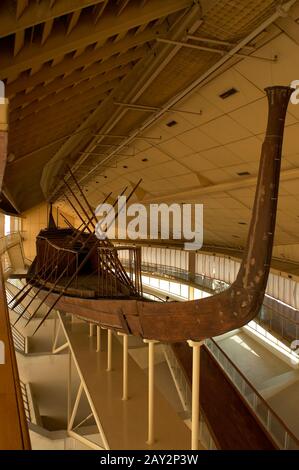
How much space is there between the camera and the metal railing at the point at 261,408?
537cm

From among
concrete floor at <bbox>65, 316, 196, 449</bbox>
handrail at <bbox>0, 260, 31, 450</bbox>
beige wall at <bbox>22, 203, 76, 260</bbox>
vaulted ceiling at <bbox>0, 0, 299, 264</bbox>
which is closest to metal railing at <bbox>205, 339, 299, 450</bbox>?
concrete floor at <bbox>65, 316, 196, 449</bbox>

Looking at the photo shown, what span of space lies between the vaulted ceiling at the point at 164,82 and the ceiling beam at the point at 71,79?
1 cm

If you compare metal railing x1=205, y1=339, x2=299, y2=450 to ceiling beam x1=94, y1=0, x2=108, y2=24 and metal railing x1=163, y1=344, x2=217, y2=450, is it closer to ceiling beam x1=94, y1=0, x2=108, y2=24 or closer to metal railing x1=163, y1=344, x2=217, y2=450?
metal railing x1=163, y1=344, x2=217, y2=450

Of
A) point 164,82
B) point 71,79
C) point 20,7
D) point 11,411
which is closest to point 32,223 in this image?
point 164,82

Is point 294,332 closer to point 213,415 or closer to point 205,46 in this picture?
point 213,415

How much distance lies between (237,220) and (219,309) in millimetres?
8675

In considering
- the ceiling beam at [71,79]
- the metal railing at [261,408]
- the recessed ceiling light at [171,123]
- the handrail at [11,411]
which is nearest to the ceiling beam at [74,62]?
the ceiling beam at [71,79]

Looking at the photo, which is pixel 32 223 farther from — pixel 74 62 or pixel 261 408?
pixel 74 62

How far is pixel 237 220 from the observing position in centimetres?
1207

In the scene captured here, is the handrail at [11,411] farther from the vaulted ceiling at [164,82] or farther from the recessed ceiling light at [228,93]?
the recessed ceiling light at [228,93]

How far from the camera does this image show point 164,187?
12680 millimetres

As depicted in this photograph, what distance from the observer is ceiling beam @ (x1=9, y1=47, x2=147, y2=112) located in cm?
519

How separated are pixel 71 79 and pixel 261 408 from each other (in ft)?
18.5

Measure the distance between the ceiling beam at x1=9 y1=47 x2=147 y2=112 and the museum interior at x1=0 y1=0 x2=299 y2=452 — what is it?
19 mm
